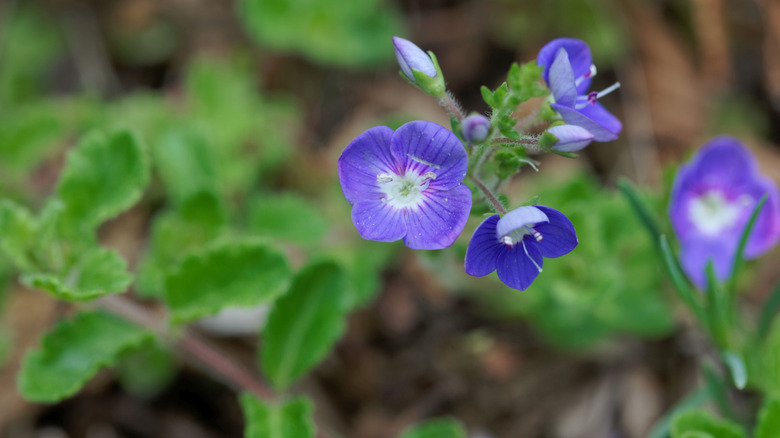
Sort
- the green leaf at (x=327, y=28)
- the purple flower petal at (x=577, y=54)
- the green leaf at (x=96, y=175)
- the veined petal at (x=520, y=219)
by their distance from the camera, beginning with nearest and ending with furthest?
the veined petal at (x=520, y=219) → the purple flower petal at (x=577, y=54) → the green leaf at (x=96, y=175) → the green leaf at (x=327, y=28)

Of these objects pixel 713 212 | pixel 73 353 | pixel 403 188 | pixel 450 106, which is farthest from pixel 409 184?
pixel 713 212

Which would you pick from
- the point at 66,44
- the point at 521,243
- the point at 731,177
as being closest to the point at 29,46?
the point at 66,44

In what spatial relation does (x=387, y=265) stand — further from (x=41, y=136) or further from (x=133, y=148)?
(x=41, y=136)

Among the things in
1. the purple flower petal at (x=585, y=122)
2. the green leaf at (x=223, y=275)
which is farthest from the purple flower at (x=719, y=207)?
the green leaf at (x=223, y=275)

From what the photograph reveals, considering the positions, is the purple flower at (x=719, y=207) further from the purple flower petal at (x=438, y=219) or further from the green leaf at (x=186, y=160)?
the green leaf at (x=186, y=160)

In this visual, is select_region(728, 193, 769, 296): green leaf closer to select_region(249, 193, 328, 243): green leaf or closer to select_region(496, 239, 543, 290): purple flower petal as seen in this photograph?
select_region(496, 239, 543, 290): purple flower petal

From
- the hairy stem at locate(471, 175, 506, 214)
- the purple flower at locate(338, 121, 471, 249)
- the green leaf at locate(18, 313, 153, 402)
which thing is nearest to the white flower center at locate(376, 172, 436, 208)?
the purple flower at locate(338, 121, 471, 249)
